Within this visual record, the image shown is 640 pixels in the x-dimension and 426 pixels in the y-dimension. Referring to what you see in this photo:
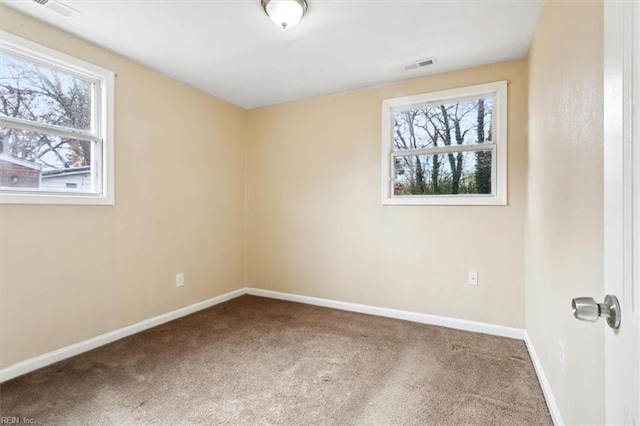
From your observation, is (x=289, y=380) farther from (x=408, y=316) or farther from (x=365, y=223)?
(x=365, y=223)

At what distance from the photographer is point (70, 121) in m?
2.44

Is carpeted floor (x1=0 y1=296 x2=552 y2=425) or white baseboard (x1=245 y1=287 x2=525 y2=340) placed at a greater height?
white baseboard (x1=245 y1=287 x2=525 y2=340)

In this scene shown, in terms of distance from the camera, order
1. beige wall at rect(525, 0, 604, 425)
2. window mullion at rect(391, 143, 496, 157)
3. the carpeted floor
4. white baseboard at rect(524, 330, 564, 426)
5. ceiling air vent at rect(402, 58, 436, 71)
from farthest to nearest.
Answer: window mullion at rect(391, 143, 496, 157) < ceiling air vent at rect(402, 58, 436, 71) < the carpeted floor < white baseboard at rect(524, 330, 564, 426) < beige wall at rect(525, 0, 604, 425)

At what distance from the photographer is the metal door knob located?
0.58 m

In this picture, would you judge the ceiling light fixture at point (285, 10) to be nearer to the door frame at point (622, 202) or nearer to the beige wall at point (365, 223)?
the beige wall at point (365, 223)

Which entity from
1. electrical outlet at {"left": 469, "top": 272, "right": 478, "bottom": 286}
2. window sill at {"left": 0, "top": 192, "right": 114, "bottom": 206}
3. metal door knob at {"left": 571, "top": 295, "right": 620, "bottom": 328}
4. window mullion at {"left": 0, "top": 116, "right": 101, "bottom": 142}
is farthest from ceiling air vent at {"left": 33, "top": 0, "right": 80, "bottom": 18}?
electrical outlet at {"left": 469, "top": 272, "right": 478, "bottom": 286}

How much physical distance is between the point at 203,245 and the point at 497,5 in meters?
3.40

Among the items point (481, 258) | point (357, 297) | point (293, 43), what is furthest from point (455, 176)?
point (293, 43)

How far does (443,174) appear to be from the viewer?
3.09m

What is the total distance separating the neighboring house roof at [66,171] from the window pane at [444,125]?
2854 mm

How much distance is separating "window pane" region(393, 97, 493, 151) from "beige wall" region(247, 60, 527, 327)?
0.64 feet

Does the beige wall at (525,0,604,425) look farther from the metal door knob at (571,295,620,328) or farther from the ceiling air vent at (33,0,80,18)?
the ceiling air vent at (33,0,80,18)

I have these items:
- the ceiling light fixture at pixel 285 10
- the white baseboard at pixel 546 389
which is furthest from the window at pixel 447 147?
the ceiling light fixture at pixel 285 10

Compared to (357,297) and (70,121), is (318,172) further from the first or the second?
(70,121)
